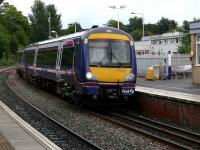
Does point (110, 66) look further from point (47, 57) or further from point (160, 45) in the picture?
point (160, 45)

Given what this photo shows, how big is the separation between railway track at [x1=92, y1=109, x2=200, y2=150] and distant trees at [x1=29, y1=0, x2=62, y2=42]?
359 feet

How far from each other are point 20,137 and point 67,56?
347 inches

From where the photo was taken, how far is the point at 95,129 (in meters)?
15.1

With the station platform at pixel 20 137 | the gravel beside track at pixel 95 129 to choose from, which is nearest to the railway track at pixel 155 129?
the gravel beside track at pixel 95 129

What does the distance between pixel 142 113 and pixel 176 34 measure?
73.7 m

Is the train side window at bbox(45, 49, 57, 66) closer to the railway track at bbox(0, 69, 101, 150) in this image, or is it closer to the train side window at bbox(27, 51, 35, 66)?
the railway track at bbox(0, 69, 101, 150)

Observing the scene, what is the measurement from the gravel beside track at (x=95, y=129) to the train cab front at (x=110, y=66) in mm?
1166

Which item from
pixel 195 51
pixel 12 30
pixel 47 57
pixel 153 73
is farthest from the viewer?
pixel 12 30

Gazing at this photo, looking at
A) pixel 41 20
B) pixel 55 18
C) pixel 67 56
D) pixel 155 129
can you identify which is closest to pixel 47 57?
pixel 67 56

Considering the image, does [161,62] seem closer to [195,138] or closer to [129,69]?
[129,69]

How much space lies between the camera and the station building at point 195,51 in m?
27.9

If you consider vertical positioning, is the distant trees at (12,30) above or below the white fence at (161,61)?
above

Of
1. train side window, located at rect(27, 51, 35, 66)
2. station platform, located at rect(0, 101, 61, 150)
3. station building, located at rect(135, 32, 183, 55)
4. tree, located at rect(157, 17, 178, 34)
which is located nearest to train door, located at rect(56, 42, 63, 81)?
station platform, located at rect(0, 101, 61, 150)

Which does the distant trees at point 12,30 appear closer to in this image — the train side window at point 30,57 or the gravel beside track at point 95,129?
the train side window at point 30,57
